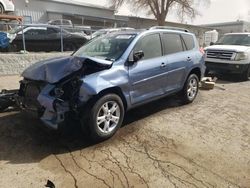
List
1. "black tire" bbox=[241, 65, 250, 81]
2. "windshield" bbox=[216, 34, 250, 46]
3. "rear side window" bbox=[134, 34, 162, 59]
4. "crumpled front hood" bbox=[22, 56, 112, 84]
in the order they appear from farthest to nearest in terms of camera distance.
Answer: "windshield" bbox=[216, 34, 250, 46] → "black tire" bbox=[241, 65, 250, 81] → "rear side window" bbox=[134, 34, 162, 59] → "crumpled front hood" bbox=[22, 56, 112, 84]

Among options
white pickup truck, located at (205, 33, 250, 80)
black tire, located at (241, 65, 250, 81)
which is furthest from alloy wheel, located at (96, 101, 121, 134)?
black tire, located at (241, 65, 250, 81)

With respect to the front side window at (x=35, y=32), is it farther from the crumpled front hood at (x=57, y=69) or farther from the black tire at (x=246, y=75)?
the black tire at (x=246, y=75)

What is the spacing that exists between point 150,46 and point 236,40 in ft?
25.0

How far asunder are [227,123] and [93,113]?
283 centimetres

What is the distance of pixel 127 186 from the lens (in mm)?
3303

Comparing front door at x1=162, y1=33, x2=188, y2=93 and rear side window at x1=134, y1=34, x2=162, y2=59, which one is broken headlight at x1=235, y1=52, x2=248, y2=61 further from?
rear side window at x1=134, y1=34, x2=162, y2=59

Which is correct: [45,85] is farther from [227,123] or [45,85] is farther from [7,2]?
[7,2]

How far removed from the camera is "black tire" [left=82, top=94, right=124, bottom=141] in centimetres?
417

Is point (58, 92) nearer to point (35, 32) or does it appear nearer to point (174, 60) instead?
point (174, 60)

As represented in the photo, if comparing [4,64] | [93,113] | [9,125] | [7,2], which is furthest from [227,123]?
[7,2]

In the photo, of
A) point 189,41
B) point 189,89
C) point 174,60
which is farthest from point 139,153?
point 189,41

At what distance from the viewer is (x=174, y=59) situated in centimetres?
596

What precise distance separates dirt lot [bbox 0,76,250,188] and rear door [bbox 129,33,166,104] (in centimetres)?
56

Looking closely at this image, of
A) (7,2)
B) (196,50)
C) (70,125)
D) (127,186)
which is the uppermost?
(7,2)
